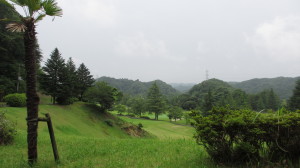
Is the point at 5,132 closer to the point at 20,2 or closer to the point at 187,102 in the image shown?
the point at 20,2

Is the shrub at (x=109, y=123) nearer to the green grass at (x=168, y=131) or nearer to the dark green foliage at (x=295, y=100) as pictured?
the green grass at (x=168, y=131)

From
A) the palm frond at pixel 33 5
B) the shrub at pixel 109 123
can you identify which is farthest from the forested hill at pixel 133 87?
the palm frond at pixel 33 5

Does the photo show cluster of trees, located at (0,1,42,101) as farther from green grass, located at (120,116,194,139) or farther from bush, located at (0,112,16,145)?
green grass, located at (120,116,194,139)

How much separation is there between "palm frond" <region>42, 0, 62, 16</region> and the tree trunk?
1.44ft

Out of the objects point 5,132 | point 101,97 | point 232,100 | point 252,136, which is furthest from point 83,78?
point 232,100

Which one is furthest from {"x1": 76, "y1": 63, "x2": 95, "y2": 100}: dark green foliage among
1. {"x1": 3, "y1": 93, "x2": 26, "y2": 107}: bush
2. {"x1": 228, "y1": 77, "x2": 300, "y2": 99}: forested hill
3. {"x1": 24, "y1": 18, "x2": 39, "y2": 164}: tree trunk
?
{"x1": 228, "y1": 77, "x2": 300, "y2": 99}: forested hill

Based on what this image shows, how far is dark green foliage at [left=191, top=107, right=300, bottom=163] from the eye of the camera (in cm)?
341

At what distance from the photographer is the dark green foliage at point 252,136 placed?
11.2 ft

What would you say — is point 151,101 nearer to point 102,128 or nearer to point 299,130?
point 102,128

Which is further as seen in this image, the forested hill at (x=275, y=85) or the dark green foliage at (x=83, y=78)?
the forested hill at (x=275, y=85)

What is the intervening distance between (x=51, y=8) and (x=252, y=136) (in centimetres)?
534

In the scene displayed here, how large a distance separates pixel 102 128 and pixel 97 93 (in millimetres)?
8279

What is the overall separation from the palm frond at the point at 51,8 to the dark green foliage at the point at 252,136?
14.4ft

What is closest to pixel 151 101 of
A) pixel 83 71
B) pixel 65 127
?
pixel 83 71
